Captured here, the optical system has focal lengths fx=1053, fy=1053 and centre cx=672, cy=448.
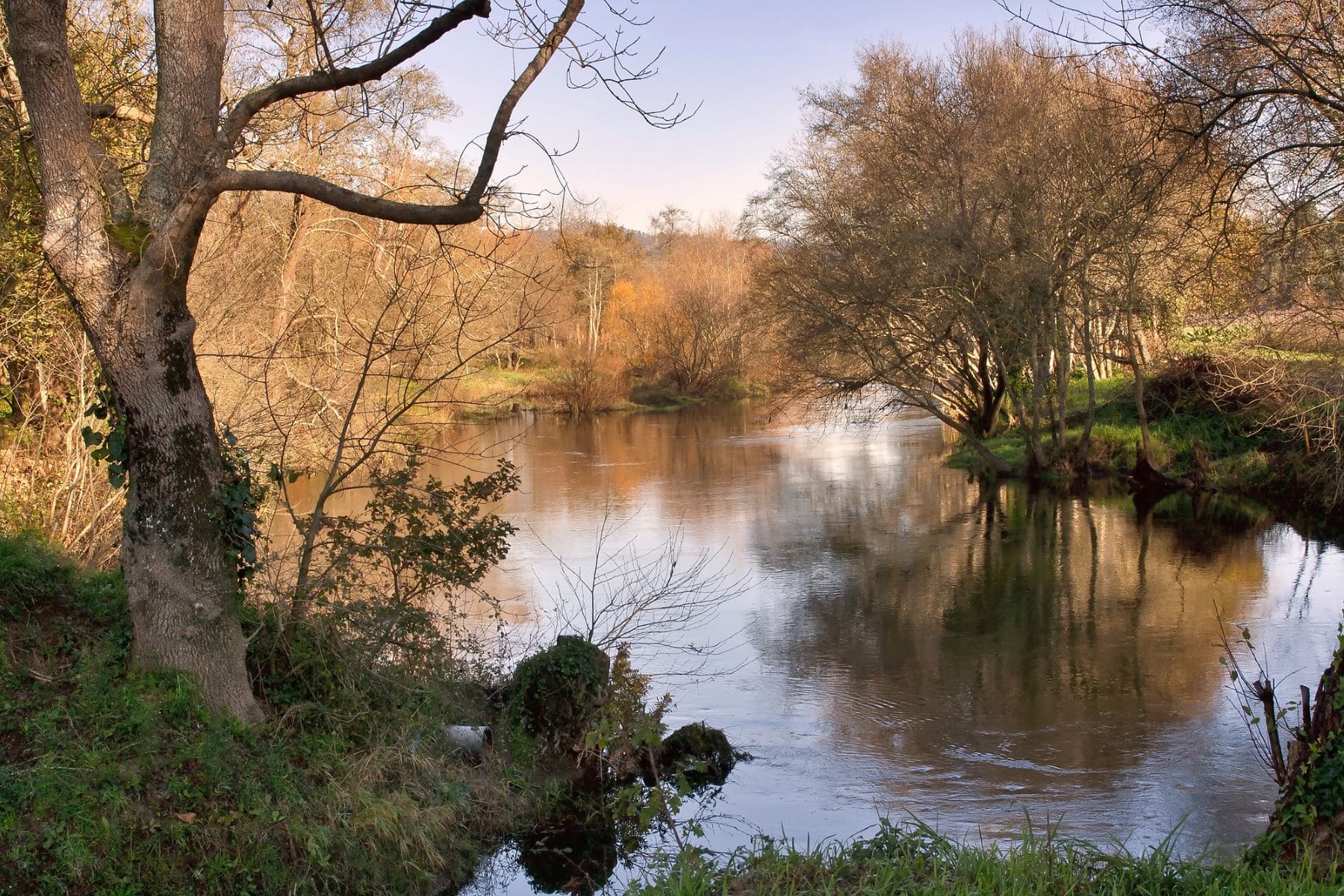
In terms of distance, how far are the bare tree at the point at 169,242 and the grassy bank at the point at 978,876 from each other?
328 centimetres

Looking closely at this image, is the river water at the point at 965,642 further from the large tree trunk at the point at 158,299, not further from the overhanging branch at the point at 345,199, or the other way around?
the overhanging branch at the point at 345,199

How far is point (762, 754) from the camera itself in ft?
29.7

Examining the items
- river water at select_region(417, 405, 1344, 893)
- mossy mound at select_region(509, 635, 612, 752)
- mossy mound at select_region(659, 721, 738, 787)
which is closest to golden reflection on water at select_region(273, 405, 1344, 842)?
river water at select_region(417, 405, 1344, 893)

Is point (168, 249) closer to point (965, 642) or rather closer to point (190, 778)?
point (190, 778)

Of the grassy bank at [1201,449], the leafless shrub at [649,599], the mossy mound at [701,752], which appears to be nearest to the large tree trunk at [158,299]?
the mossy mound at [701,752]

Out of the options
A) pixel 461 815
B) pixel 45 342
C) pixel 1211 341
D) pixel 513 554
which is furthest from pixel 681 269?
pixel 461 815

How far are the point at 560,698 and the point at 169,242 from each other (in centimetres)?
470

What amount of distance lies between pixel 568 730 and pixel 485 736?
0.82 metres

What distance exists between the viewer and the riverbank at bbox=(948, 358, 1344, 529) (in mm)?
19000

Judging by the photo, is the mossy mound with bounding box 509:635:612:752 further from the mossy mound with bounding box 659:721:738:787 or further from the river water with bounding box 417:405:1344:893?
the river water with bounding box 417:405:1344:893

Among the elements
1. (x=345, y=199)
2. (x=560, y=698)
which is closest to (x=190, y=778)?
(x=345, y=199)

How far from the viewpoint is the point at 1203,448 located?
69.3 feet

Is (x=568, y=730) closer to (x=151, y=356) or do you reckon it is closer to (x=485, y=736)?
(x=485, y=736)

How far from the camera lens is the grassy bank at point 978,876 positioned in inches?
166
